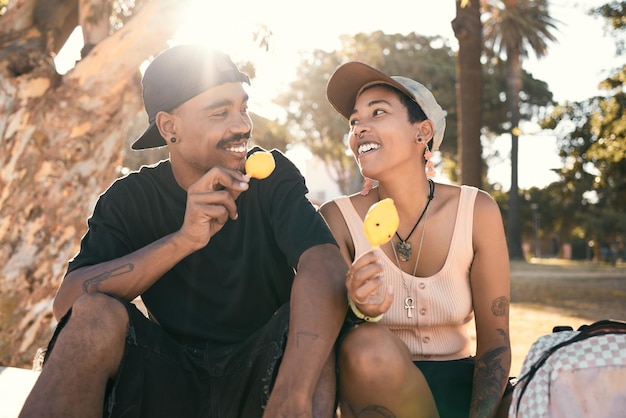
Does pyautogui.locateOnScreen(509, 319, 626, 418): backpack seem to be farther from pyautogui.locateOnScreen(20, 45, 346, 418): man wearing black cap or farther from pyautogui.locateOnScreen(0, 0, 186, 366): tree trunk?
pyautogui.locateOnScreen(0, 0, 186, 366): tree trunk

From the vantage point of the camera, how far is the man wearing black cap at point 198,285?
85.0 inches

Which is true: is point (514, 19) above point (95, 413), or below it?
above

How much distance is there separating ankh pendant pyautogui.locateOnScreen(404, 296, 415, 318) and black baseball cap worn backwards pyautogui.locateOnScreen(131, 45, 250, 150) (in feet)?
3.80

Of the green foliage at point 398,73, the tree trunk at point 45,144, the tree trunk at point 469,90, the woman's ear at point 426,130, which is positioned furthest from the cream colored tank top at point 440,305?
the green foliage at point 398,73

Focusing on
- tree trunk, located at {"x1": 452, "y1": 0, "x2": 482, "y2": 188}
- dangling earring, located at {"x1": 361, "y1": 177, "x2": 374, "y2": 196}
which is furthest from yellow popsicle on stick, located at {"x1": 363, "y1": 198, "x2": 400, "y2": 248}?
tree trunk, located at {"x1": 452, "y1": 0, "x2": 482, "y2": 188}

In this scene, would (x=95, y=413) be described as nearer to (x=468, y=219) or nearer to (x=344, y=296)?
(x=344, y=296)

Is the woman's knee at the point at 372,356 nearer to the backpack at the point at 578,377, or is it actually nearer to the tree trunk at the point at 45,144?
the backpack at the point at 578,377

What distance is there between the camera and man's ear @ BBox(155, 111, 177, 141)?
2.92 m

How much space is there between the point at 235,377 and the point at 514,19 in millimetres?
40982

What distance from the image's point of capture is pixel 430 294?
9.70 feet

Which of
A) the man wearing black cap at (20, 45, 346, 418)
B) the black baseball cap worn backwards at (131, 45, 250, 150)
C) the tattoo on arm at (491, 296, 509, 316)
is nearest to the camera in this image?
the man wearing black cap at (20, 45, 346, 418)

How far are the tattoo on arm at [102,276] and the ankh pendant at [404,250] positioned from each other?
1245mm

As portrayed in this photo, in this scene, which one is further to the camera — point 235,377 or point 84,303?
point 235,377

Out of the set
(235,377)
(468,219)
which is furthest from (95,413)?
(468,219)
